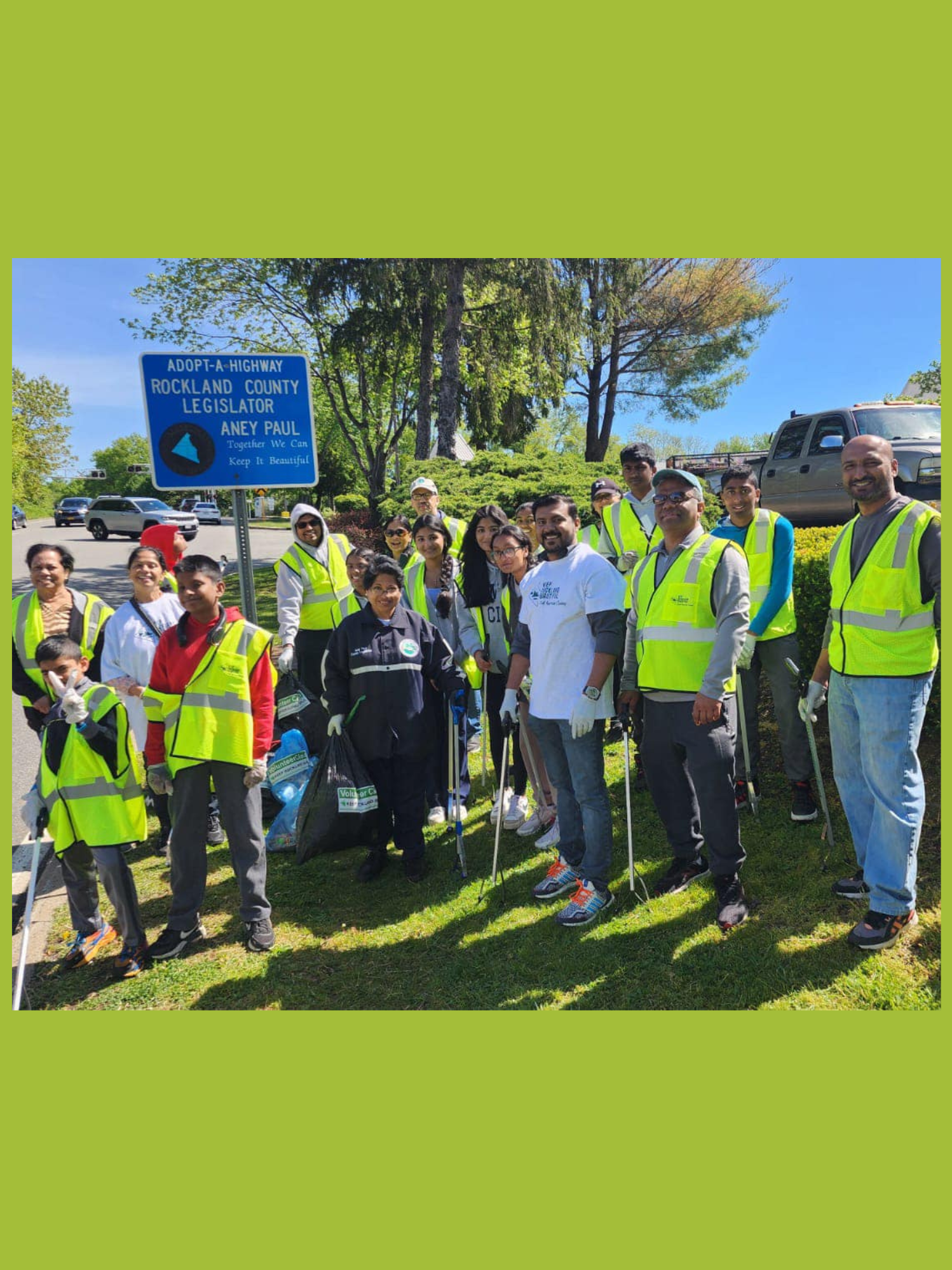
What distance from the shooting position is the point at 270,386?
5453mm

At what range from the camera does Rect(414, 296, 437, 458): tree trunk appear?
53.5 ft

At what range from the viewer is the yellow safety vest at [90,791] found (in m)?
3.82

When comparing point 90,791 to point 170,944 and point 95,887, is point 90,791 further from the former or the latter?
point 170,944

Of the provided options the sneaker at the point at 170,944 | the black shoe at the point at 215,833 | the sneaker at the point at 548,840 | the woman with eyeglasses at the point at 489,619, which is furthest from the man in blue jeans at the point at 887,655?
the black shoe at the point at 215,833

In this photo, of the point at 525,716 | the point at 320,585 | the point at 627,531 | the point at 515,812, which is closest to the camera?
the point at 525,716

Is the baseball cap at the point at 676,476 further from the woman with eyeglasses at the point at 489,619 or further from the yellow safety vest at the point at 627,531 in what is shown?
the yellow safety vest at the point at 627,531

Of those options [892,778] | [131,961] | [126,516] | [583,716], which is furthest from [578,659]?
A: [126,516]

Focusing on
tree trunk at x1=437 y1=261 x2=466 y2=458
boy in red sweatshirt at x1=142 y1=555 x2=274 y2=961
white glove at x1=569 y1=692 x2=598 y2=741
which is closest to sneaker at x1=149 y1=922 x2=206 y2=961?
boy in red sweatshirt at x1=142 y1=555 x2=274 y2=961

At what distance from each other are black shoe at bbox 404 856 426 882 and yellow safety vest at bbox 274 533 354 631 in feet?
6.46

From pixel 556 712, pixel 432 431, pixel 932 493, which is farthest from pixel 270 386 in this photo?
pixel 432 431

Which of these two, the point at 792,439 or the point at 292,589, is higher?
the point at 792,439

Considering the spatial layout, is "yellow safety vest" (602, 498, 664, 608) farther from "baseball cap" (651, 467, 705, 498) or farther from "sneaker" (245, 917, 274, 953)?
"sneaker" (245, 917, 274, 953)

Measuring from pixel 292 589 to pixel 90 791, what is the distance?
2.31 meters

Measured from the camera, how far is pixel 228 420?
5371 mm
